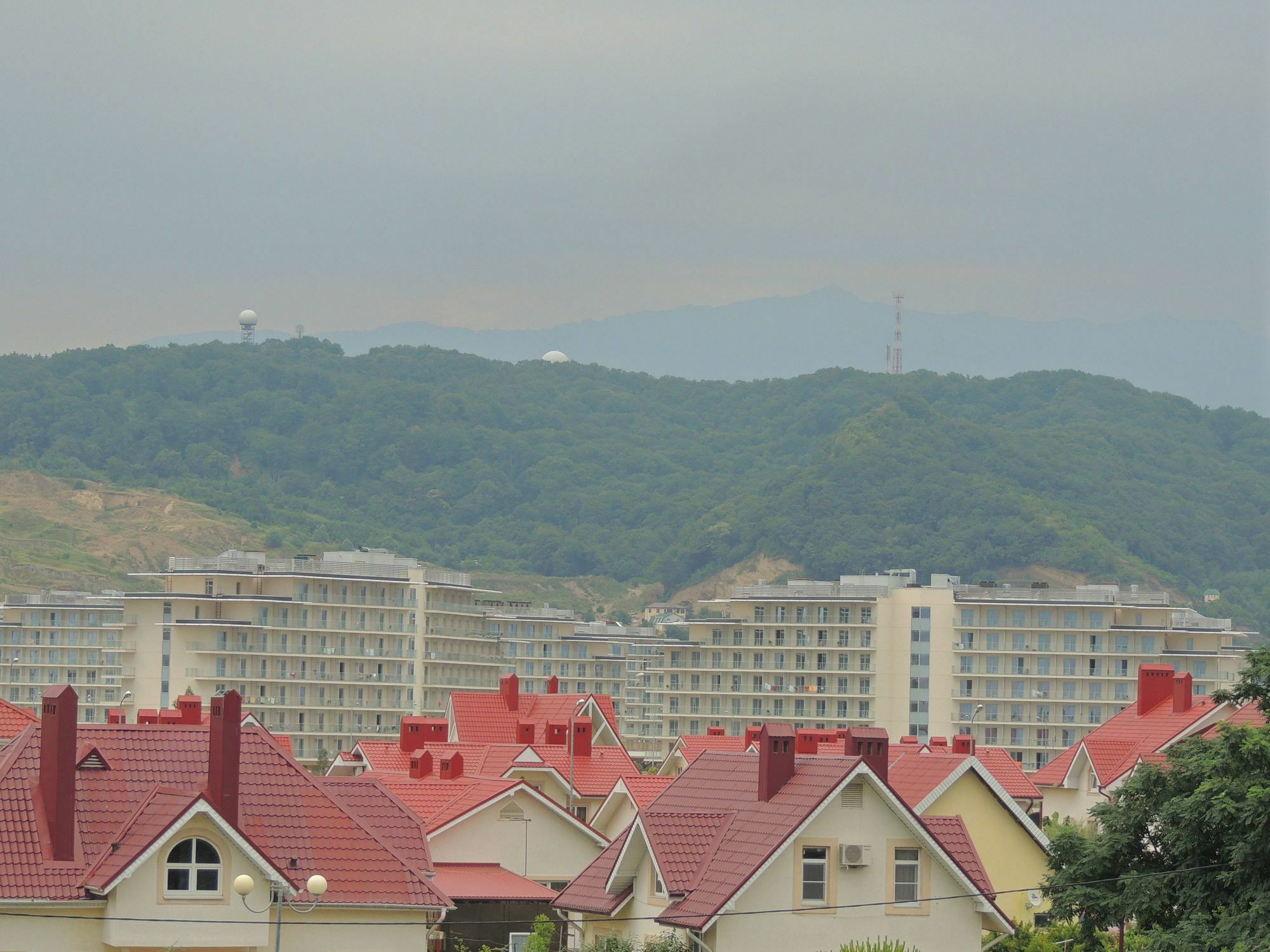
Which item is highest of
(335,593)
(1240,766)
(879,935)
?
(335,593)

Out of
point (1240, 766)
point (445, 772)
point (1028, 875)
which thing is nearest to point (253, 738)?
point (1240, 766)

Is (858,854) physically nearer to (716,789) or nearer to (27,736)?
(716,789)

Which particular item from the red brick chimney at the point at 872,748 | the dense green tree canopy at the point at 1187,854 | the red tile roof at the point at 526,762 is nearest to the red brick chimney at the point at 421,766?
the red tile roof at the point at 526,762

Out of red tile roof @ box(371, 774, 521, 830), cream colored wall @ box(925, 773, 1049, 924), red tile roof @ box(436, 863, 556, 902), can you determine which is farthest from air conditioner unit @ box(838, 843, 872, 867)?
red tile roof @ box(371, 774, 521, 830)

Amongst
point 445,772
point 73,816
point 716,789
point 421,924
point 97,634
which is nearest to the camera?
point 73,816

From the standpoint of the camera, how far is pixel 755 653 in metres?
180

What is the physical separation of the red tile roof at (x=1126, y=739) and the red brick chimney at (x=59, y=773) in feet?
149

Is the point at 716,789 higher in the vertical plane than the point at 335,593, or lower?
lower

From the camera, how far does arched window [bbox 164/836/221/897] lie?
33.2 m

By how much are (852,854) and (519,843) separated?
69.6ft

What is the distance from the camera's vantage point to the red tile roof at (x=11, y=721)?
45.9 meters

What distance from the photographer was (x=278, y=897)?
3353 centimetres

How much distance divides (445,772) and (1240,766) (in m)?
37.4

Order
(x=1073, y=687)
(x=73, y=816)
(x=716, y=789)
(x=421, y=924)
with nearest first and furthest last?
(x=73, y=816), (x=421, y=924), (x=716, y=789), (x=1073, y=687)
